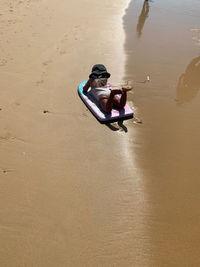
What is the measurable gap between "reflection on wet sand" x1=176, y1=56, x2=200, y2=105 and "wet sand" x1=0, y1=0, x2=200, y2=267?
0.02 meters

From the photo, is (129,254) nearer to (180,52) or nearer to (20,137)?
(20,137)

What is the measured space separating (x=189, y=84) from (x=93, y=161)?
10.9 feet

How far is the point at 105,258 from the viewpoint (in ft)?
8.00

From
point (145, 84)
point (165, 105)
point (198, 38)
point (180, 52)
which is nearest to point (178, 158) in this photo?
point (165, 105)

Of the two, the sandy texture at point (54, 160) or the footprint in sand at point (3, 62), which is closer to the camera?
the sandy texture at point (54, 160)

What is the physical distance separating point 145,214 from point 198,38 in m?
6.82

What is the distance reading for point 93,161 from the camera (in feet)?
11.2

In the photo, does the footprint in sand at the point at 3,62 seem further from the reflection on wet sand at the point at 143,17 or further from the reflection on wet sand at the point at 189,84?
the reflection on wet sand at the point at 143,17

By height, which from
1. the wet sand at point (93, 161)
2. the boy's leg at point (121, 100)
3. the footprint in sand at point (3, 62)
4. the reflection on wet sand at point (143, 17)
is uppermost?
the reflection on wet sand at point (143, 17)

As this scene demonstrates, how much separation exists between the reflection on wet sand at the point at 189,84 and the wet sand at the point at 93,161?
23 mm

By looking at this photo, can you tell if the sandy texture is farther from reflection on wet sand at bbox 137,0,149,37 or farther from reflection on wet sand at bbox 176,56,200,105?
reflection on wet sand at bbox 137,0,149,37

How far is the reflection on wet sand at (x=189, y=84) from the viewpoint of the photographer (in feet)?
16.5

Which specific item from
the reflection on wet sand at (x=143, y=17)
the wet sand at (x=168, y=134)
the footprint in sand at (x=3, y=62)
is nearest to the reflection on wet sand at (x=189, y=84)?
the wet sand at (x=168, y=134)

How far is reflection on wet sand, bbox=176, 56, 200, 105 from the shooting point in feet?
16.5
